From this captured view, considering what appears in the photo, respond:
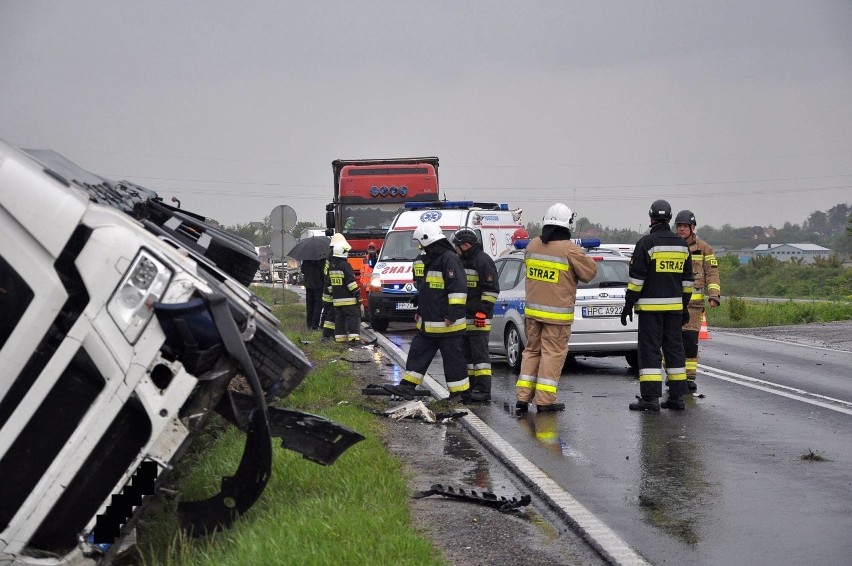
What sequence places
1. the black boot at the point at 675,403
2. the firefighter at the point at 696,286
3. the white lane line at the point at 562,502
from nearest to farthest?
the white lane line at the point at 562,502 < the black boot at the point at 675,403 < the firefighter at the point at 696,286

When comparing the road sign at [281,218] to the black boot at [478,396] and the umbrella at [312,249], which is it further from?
the black boot at [478,396]

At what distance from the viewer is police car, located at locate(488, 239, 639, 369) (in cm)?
1328

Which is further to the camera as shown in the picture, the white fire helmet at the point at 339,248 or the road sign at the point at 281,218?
the road sign at the point at 281,218

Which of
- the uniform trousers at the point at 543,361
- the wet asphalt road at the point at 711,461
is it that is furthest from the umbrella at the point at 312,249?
the uniform trousers at the point at 543,361

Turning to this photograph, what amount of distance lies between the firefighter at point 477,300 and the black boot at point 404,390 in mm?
656

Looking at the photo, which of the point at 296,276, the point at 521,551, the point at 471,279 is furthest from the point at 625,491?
the point at 296,276

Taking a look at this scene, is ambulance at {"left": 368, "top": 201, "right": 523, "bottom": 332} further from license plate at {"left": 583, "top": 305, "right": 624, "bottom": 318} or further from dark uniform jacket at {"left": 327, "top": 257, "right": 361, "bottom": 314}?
license plate at {"left": 583, "top": 305, "right": 624, "bottom": 318}

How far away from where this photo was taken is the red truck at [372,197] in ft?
83.5

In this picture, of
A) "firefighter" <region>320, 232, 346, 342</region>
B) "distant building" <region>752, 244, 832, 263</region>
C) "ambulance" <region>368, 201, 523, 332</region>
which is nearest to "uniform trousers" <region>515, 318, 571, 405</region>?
"firefighter" <region>320, 232, 346, 342</region>

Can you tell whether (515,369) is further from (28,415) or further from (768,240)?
(768,240)

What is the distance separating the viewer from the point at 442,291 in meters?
10.9

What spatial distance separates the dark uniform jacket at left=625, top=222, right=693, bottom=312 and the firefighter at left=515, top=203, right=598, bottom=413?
0.53 metres

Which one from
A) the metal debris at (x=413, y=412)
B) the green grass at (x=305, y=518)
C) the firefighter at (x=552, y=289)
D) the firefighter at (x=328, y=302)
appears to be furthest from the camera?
the firefighter at (x=328, y=302)

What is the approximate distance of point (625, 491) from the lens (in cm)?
698
